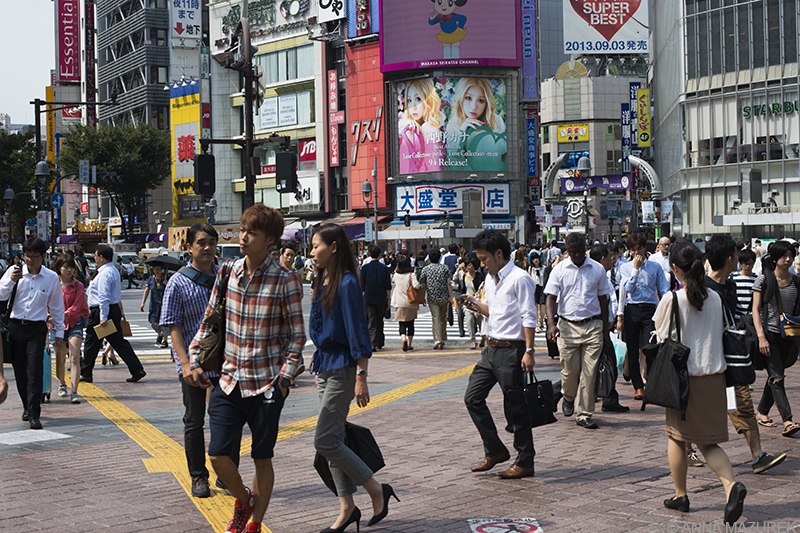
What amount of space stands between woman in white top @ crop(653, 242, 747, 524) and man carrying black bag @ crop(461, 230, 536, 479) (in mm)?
1333

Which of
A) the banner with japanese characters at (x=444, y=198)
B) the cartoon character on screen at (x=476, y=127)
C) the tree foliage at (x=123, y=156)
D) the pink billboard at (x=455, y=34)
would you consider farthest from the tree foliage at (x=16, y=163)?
the cartoon character on screen at (x=476, y=127)

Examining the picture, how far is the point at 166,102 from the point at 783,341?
249 feet

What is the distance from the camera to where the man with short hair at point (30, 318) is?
9.25 metres

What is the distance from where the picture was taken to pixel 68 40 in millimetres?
86875

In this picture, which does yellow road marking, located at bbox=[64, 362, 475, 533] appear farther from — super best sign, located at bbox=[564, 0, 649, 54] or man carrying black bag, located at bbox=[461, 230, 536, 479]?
super best sign, located at bbox=[564, 0, 649, 54]

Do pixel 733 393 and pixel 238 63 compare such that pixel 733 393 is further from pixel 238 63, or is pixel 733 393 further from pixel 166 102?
pixel 166 102

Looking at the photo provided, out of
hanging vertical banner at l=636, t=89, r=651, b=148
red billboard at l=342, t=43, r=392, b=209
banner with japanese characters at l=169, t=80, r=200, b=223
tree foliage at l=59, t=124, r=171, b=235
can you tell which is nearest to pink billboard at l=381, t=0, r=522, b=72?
red billboard at l=342, t=43, r=392, b=209

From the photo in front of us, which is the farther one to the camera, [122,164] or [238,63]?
[122,164]

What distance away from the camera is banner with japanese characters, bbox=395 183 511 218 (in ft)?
178

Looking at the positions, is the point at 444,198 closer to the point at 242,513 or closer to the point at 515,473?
the point at 515,473

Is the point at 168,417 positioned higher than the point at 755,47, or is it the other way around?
the point at 755,47

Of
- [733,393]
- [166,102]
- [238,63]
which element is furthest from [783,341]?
[166,102]

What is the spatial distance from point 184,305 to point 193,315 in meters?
0.11

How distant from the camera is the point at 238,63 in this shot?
15258 mm
